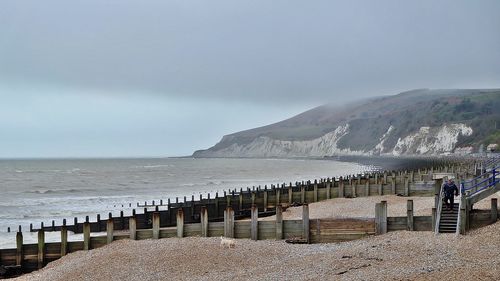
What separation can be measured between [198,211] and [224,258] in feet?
47.0

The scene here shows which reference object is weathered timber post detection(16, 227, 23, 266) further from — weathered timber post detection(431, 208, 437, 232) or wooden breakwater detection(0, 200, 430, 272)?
weathered timber post detection(431, 208, 437, 232)

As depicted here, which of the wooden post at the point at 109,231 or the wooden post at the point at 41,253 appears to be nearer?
the wooden post at the point at 41,253

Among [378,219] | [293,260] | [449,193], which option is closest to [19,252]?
[293,260]

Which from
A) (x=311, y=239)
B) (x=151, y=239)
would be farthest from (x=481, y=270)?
(x=151, y=239)

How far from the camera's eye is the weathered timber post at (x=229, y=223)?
21.6 m

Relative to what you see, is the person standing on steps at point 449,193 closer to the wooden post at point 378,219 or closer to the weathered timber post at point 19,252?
the wooden post at point 378,219

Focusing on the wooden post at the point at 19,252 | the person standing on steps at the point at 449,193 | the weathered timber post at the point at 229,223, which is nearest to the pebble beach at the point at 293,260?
the weathered timber post at the point at 229,223

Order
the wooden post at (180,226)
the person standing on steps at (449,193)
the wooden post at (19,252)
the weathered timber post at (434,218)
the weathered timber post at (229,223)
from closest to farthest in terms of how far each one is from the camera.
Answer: the weathered timber post at (434,218), the person standing on steps at (449,193), the wooden post at (19,252), the weathered timber post at (229,223), the wooden post at (180,226)

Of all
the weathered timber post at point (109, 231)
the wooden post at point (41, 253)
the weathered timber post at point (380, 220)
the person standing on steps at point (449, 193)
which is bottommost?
the wooden post at point (41, 253)

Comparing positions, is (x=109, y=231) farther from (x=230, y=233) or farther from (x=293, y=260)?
(x=293, y=260)

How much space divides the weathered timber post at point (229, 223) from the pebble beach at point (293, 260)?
0.96 m

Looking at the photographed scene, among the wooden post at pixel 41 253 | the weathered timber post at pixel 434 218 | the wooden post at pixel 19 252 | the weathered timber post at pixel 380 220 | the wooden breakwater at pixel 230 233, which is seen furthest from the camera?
the wooden post at pixel 41 253

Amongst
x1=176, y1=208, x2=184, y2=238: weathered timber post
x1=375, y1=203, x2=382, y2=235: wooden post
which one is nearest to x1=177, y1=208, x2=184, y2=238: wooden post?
x1=176, y1=208, x2=184, y2=238: weathered timber post

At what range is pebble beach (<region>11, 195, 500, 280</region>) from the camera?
579 inches
